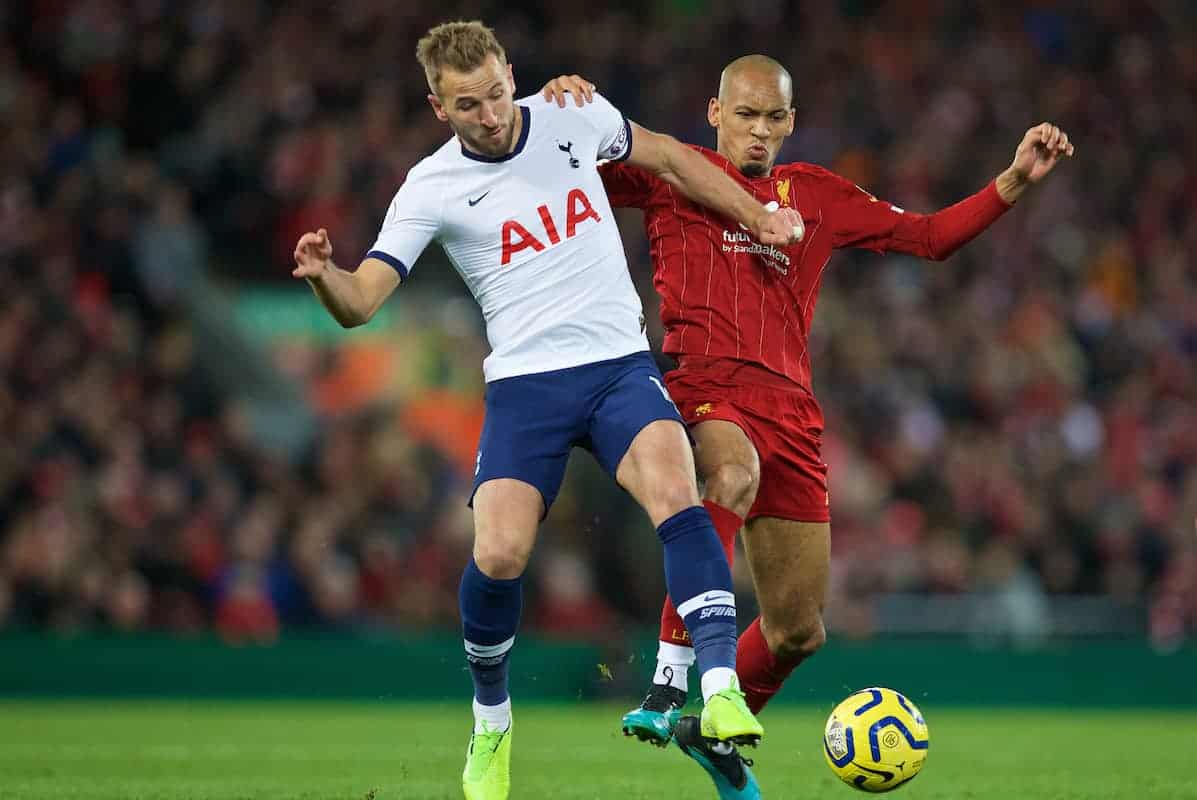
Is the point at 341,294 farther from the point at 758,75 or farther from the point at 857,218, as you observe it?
the point at 857,218

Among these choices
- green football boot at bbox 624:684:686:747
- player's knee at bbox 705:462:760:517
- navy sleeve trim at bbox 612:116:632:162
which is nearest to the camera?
green football boot at bbox 624:684:686:747

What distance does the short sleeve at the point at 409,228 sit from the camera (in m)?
6.17

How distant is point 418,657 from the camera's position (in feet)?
44.5

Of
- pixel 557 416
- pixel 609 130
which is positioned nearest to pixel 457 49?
pixel 609 130

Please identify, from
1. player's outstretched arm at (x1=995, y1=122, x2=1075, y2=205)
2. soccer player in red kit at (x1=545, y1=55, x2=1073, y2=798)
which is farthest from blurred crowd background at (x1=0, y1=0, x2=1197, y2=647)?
player's outstretched arm at (x1=995, y1=122, x2=1075, y2=205)

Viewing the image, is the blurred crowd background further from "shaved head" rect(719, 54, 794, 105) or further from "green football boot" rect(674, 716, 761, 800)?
"green football boot" rect(674, 716, 761, 800)

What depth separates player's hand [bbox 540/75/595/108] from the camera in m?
6.52

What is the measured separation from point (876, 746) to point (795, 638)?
71cm

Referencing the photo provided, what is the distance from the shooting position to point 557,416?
6.20 metres

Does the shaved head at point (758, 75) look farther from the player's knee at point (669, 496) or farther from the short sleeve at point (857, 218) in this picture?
the player's knee at point (669, 496)

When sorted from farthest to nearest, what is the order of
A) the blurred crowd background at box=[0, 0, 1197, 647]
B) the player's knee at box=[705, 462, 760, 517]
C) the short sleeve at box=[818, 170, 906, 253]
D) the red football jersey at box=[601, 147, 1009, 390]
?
the blurred crowd background at box=[0, 0, 1197, 647]
the short sleeve at box=[818, 170, 906, 253]
the red football jersey at box=[601, 147, 1009, 390]
the player's knee at box=[705, 462, 760, 517]

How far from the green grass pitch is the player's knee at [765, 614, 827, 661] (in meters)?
0.57

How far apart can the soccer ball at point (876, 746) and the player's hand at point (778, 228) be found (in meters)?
1.77

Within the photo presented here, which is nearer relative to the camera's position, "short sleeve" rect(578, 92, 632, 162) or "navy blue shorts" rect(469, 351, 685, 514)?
"navy blue shorts" rect(469, 351, 685, 514)
